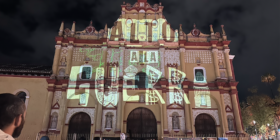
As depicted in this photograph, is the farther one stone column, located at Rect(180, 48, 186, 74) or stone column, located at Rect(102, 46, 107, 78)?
stone column, located at Rect(180, 48, 186, 74)

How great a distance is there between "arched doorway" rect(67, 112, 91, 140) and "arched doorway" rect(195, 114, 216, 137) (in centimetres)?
1089

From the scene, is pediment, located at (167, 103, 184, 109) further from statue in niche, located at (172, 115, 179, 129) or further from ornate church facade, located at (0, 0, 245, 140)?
statue in niche, located at (172, 115, 179, 129)

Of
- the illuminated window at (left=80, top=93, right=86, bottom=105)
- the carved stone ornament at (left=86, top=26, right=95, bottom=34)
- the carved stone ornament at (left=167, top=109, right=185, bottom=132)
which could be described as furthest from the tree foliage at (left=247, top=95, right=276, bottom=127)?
the carved stone ornament at (left=86, top=26, right=95, bottom=34)

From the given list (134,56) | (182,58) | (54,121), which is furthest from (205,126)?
(54,121)

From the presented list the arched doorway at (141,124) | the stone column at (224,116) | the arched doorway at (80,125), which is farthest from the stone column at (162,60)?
the arched doorway at (80,125)

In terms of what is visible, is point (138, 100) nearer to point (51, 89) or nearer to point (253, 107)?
point (51, 89)

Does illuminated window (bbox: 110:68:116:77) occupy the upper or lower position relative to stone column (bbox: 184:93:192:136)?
upper

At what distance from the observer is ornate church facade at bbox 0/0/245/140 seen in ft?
63.8

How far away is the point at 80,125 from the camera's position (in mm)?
19562

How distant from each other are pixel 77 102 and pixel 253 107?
28983mm

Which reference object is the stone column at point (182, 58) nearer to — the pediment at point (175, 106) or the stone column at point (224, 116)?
the pediment at point (175, 106)

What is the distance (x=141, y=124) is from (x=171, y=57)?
26.6 feet

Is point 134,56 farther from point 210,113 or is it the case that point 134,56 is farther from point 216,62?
point 210,113

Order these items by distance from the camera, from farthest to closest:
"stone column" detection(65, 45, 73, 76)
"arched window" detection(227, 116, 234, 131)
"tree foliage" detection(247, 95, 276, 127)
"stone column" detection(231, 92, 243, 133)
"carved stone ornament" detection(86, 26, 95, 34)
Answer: "tree foliage" detection(247, 95, 276, 127), "carved stone ornament" detection(86, 26, 95, 34), "stone column" detection(65, 45, 73, 76), "arched window" detection(227, 116, 234, 131), "stone column" detection(231, 92, 243, 133)
